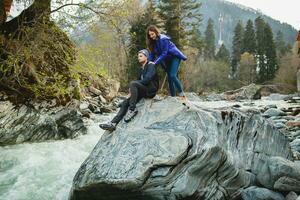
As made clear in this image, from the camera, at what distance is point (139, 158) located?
590 centimetres

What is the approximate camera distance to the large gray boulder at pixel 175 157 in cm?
566

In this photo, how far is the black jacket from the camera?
7.34 metres

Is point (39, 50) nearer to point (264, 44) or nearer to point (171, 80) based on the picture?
point (171, 80)

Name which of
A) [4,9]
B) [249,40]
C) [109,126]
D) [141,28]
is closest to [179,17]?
[141,28]

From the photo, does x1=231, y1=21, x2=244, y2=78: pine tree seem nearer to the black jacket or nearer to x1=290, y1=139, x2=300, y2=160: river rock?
x1=290, y1=139, x2=300, y2=160: river rock

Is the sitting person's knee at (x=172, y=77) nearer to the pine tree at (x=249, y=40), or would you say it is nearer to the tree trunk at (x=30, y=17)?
the tree trunk at (x=30, y=17)

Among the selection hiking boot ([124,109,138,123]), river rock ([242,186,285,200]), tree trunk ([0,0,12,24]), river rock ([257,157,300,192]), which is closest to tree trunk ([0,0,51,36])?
tree trunk ([0,0,12,24])

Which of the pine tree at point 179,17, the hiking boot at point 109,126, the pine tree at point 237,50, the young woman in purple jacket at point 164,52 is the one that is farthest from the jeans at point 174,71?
the pine tree at point 237,50

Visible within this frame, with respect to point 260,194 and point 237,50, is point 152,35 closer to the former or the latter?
point 260,194

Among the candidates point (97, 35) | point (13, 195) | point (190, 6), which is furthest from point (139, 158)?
point (190, 6)

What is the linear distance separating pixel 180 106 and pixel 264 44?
62829 millimetres

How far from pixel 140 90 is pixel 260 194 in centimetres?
297

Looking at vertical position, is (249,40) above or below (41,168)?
above

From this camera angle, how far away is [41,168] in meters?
8.08
